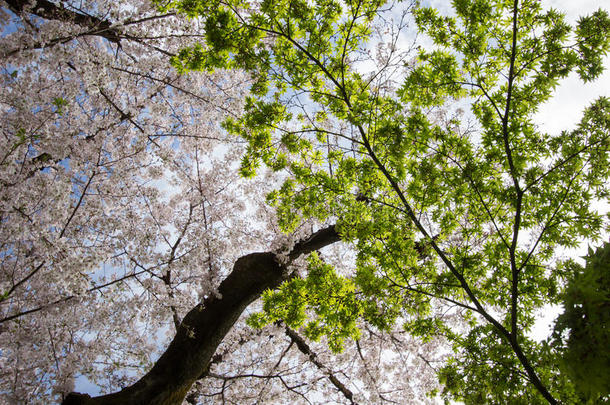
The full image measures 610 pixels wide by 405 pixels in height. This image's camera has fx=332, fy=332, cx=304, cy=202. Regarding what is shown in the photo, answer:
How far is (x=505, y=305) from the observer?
4.04 m

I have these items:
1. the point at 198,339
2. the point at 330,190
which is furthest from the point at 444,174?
the point at 198,339

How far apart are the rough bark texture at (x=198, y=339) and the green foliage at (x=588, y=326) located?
3942mm

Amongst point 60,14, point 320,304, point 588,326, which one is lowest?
point 588,326

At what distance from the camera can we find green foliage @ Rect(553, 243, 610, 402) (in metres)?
1.78

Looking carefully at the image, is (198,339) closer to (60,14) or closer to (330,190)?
(330,190)

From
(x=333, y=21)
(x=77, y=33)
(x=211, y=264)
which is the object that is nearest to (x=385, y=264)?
(x=333, y=21)

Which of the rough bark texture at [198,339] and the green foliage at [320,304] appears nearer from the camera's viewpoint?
the rough bark texture at [198,339]

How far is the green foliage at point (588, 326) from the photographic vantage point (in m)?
1.78

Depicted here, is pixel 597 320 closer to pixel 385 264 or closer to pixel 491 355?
pixel 491 355

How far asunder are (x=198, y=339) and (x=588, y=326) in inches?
172

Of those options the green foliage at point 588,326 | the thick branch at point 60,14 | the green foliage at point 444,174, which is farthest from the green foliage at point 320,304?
the thick branch at point 60,14

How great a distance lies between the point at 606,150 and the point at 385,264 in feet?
8.85

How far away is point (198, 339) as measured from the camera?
468 cm

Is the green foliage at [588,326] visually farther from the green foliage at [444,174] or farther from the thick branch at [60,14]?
the thick branch at [60,14]
